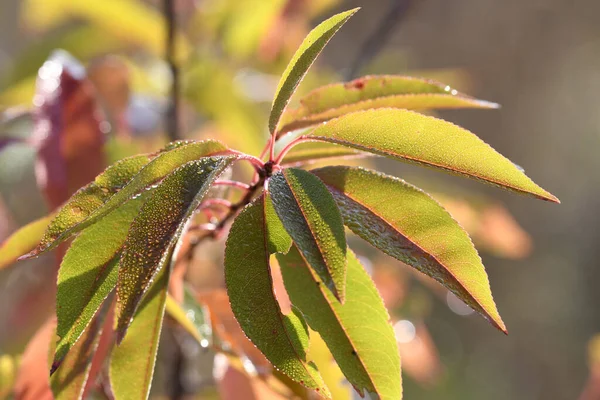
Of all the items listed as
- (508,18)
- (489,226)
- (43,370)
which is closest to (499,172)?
(43,370)

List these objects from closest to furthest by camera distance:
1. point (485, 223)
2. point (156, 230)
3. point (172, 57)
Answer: point (156, 230) → point (172, 57) → point (485, 223)

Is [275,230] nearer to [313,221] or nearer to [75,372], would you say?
[313,221]

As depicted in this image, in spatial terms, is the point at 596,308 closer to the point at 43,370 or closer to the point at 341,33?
the point at 341,33

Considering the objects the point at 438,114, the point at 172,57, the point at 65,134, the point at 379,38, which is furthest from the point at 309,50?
the point at 438,114

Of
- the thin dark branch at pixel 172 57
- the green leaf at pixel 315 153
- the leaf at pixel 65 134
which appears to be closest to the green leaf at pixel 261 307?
the green leaf at pixel 315 153

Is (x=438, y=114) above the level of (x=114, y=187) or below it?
above

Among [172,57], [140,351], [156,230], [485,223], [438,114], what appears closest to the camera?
[156,230]

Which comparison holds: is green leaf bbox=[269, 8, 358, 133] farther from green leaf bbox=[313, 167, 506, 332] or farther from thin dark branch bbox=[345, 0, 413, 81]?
thin dark branch bbox=[345, 0, 413, 81]
